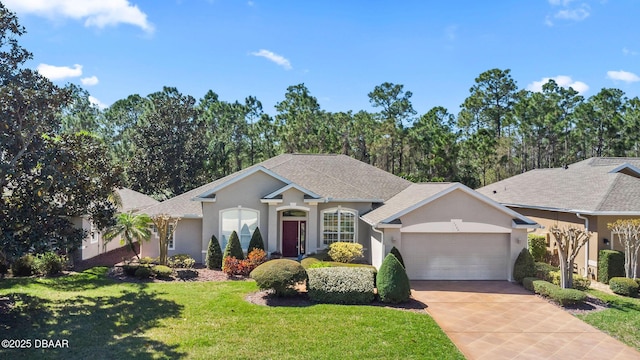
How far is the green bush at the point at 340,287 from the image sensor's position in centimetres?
1345

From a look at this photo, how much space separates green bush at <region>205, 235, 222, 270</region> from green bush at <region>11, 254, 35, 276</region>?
761 cm

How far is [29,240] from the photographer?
1143 centimetres

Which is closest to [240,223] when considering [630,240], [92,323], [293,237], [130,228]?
[293,237]

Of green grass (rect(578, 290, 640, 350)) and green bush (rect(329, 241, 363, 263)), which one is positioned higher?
green bush (rect(329, 241, 363, 263))

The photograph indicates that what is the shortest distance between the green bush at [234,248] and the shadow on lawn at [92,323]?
4.69 m

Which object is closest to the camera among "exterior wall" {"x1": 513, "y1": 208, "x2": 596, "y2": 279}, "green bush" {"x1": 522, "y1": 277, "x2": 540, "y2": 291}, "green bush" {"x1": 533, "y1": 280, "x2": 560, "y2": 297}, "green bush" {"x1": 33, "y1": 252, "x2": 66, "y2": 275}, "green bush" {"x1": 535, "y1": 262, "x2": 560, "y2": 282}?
"green bush" {"x1": 533, "y1": 280, "x2": 560, "y2": 297}

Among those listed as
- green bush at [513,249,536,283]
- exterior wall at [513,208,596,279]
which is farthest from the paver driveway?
exterior wall at [513,208,596,279]

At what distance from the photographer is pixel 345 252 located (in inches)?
727

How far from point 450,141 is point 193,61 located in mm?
30486

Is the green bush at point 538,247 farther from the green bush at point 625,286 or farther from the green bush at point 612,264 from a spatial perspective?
the green bush at point 625,286

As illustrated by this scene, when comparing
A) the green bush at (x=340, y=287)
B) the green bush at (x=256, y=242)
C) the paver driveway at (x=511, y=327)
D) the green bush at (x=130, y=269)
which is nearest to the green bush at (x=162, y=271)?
the green bush at (x=130, y=269)

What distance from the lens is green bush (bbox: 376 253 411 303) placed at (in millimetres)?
13375

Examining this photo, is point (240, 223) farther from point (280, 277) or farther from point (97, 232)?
point (280, 277)

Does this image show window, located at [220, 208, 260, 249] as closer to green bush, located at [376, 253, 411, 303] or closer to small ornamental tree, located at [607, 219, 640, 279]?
green bush, located at [376, 253, 411, 303]
